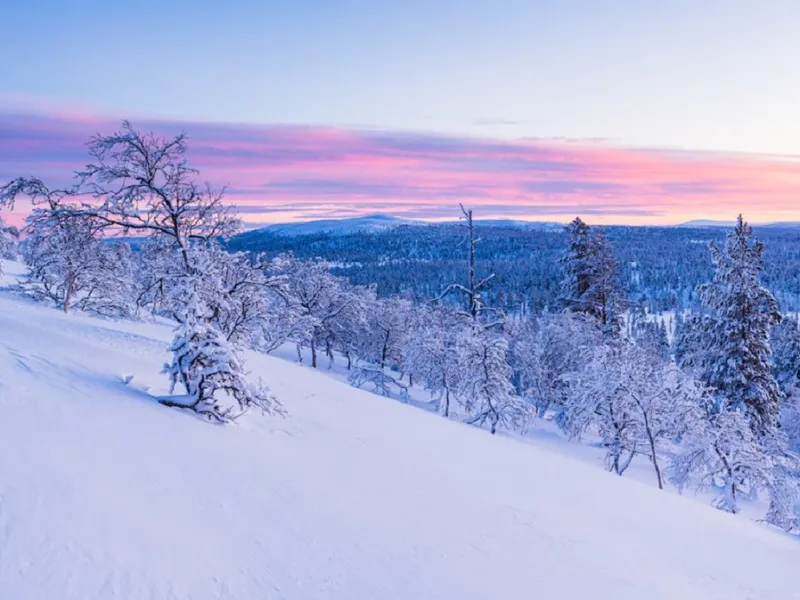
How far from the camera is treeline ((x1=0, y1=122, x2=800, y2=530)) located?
12219 millimetres

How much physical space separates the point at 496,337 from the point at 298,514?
16618mm

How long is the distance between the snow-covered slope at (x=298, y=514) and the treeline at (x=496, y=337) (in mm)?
1584

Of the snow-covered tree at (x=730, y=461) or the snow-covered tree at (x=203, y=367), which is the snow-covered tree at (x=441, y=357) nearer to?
the snow-covered tree at (x=730, y=461)

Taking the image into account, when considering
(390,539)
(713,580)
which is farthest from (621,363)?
(390,539)

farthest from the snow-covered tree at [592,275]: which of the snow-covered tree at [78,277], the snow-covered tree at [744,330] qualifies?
the snow-covered tree at [78,277]

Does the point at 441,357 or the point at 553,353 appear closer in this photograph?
the point at 441,357

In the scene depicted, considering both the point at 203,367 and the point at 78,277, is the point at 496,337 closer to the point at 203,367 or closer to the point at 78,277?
the point at 203,367

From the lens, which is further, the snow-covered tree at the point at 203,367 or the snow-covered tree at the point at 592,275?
the snow-covered tree at the point at 592,275

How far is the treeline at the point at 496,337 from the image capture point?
12219 millimetres

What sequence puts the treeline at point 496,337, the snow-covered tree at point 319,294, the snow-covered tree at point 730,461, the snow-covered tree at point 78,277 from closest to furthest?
the treeline at point 496,337 < the snow-covered tree at point 730,461 < the snow-covered tree at point 78,277 < the snow-covered tree at point 319,294

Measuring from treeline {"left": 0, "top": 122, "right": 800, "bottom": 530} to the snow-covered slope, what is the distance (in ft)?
5.20

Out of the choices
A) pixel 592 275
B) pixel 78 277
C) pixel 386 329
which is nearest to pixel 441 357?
pixel 592 275

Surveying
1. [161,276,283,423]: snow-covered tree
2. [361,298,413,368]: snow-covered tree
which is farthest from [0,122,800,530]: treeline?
[361,298,413,368]: snow-covered tree

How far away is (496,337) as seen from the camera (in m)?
22.8
